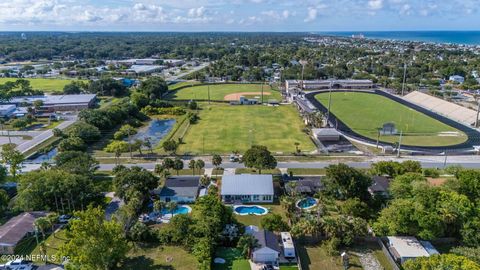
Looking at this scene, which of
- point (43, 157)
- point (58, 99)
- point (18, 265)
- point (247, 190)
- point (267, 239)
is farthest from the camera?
point (58, 99)

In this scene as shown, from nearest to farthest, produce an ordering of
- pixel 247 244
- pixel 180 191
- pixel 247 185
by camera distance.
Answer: pixel 247 244
pixel 180 191
pixel 247 185

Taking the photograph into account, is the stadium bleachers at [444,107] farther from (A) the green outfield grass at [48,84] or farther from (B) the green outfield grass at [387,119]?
(A) the green outfield grass at [48,84]

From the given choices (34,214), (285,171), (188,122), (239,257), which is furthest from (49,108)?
(239,257)

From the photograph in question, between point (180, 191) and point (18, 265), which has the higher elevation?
point (180, 191)

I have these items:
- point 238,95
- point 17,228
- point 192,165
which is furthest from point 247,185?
point 238,95

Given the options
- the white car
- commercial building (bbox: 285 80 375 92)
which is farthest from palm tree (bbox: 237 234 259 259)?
commercial building (bbox: 285 80 375 92)

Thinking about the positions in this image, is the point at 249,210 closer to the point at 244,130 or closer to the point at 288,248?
the point at 288,248

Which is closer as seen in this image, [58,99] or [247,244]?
[247,244]

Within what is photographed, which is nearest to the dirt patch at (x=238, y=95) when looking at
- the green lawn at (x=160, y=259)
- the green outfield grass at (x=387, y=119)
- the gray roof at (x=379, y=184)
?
the green outfield grass at (x=387, y=119)
